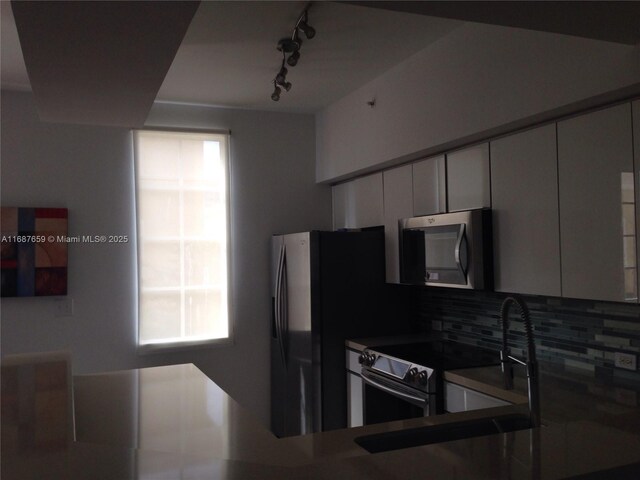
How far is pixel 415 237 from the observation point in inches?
126

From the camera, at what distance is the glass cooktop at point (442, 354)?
8.87 feet

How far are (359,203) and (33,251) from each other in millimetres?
2266

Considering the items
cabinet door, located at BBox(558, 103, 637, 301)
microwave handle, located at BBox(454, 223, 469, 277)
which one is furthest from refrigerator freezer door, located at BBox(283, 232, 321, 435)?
cabinet door, located at BBox(558, 103, 637, 301)

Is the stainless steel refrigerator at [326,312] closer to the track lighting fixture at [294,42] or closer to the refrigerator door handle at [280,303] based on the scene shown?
the refrigerator door handle at [280,303]

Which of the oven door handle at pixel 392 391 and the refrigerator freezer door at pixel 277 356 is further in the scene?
the refrigerator freezer door at pixel 277 356

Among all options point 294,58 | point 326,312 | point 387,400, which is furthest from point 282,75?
point 387,400

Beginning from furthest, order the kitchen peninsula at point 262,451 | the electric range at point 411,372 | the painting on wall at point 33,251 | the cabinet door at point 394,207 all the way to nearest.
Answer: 1. the painting on wall at point 33,251
2. the cabinet door at point 394,207
3. the electric range at point 411,372
4. the kitchen peninsula at point 262,451

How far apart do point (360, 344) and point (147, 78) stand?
1999mm

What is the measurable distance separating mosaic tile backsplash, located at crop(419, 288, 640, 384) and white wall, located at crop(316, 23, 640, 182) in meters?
0.91

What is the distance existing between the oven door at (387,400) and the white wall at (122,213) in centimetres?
122

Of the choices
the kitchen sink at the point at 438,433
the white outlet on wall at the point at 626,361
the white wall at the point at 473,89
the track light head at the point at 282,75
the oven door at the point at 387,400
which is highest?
the track light head at the point at 282,75

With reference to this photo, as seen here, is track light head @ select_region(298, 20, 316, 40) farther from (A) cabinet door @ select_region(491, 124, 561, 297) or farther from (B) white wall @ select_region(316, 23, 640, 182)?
(A) cabinet door @ select_region(491, 124, 561, 297)

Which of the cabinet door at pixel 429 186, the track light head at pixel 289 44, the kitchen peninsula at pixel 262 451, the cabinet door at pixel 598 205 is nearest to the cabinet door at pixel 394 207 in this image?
the cabinet door at pixel 429 186

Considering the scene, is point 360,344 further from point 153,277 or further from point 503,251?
point 153,277
